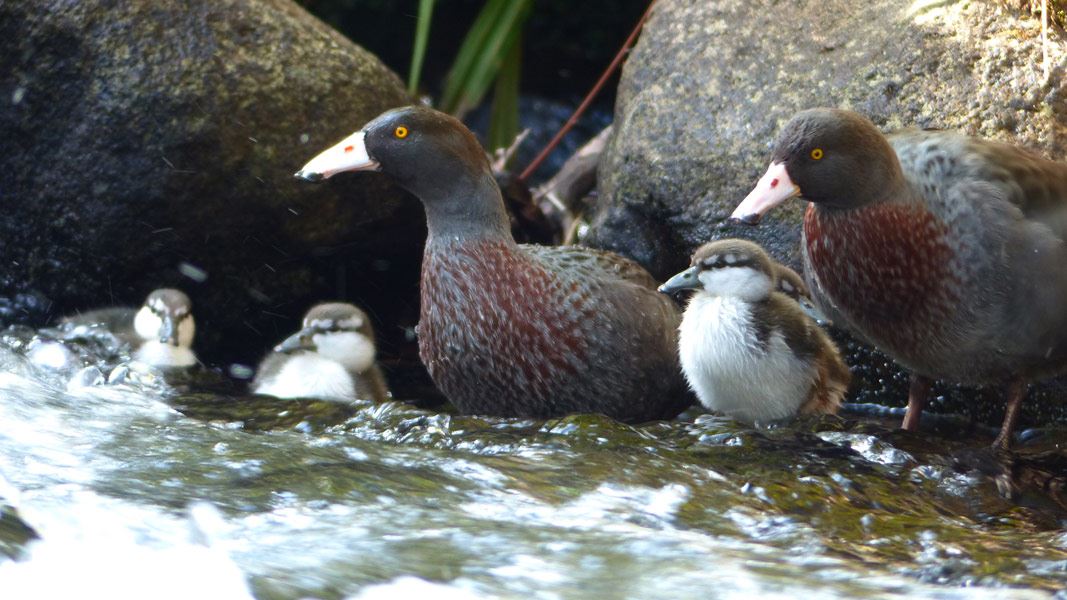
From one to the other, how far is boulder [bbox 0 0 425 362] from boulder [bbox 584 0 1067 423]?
139 centimetres

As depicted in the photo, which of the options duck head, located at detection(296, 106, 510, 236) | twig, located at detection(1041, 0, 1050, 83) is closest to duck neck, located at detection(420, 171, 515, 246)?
duck head, located at detection(296, 106, 510, 236)

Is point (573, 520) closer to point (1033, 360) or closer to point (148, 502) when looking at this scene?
point (148, 502)

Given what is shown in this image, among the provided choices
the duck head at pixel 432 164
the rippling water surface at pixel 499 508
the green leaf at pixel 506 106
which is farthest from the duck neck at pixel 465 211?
the green leaf at pixel 506 106

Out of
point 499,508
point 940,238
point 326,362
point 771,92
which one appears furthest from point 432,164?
point 499,508

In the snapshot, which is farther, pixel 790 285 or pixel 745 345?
pixel 790 285

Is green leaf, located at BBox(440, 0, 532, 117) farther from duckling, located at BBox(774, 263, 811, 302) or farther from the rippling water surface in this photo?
the rippling water surface

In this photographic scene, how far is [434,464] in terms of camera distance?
4.52m

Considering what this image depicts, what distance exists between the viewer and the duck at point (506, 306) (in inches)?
219

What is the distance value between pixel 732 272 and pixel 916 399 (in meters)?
0.98

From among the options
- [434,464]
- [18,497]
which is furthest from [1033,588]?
[18,497]

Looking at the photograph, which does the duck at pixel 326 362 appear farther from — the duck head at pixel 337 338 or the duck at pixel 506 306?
the duck at pixel 506 306

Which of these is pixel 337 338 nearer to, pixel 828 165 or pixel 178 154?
pixel 178 154

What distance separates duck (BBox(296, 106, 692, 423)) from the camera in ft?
18.2

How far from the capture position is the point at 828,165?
520 cm
